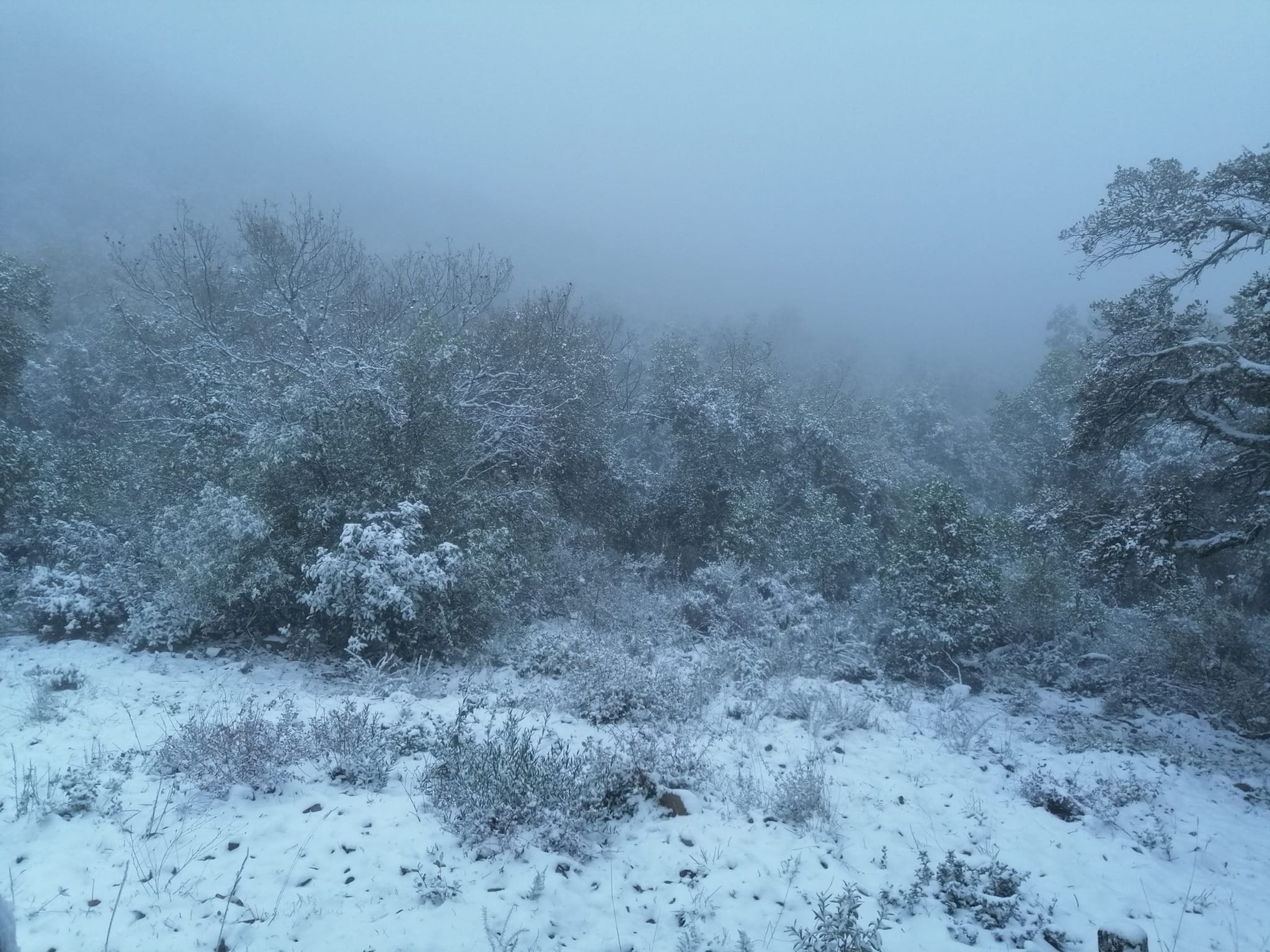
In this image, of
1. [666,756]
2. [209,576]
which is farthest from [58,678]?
[666,756]

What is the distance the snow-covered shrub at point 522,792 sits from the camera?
14.9 ft

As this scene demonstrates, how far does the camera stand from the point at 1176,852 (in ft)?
16.3

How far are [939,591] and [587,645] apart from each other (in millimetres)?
6176

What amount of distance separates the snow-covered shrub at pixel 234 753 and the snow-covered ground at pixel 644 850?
0.41ft

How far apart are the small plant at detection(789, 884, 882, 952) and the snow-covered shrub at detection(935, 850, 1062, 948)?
786mm

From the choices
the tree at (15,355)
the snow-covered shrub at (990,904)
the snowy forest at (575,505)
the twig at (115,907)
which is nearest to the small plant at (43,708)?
the snowy forest at (575,505)

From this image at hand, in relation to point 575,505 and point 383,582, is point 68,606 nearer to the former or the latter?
point 383,582

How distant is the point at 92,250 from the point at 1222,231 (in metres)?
45.7

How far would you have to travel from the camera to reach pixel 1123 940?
133 inches

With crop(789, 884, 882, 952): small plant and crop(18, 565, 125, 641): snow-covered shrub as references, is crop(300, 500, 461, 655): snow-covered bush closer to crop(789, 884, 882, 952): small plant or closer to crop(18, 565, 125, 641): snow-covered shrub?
crop(18, 565, 125, 641): snow-covered shrub

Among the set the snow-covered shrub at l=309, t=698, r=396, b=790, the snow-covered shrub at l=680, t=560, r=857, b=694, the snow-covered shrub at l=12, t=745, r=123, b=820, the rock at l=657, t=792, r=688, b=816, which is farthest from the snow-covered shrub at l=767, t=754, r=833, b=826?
the snow-covered shrub at l=12, t=745, r=123, b=820

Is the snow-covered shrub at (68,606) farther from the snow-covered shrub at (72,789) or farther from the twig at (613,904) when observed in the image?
the twig at (613,904)

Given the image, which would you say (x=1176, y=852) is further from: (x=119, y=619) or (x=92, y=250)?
(x=92, y=250)

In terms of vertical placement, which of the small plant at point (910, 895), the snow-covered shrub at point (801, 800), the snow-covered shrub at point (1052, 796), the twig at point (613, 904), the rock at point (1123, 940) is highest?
the rock at point (1123, 940)
